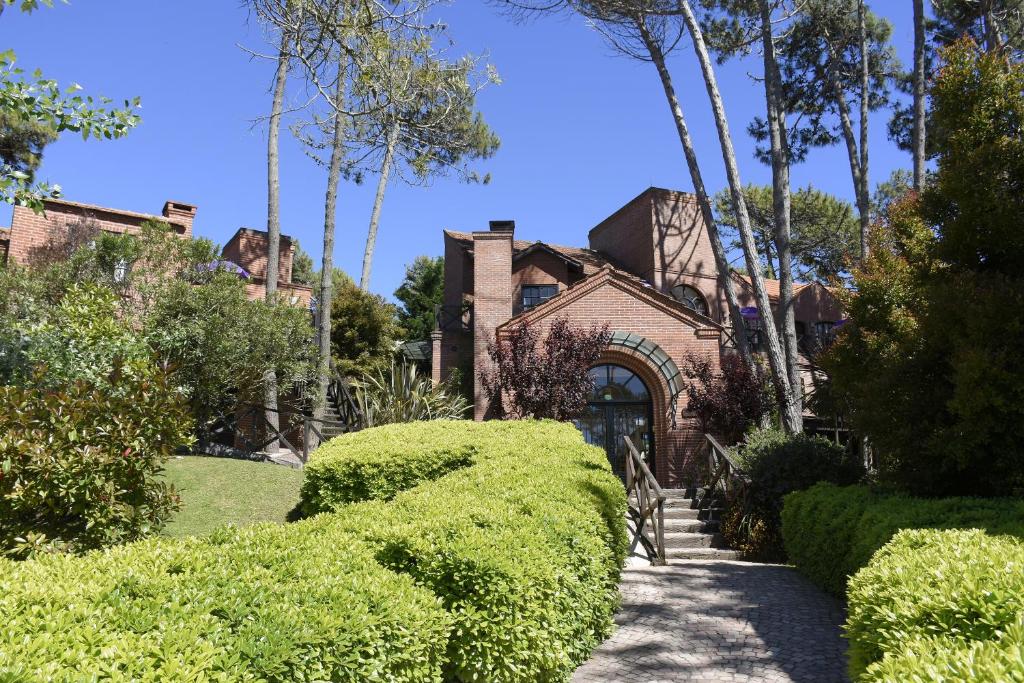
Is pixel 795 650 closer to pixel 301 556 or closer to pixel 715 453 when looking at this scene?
Result: pixel 301 556

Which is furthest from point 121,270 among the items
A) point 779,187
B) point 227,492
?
point 779,187

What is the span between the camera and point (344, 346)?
21359 mm

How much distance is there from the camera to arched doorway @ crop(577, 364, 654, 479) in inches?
665

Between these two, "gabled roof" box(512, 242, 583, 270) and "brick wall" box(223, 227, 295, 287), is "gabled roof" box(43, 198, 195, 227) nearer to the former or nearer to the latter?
"brick wall" box(223, 227, 295, 287)

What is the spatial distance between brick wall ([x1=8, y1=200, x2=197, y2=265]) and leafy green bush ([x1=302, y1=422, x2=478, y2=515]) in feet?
33.5

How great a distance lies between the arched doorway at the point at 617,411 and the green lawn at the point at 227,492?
7.78 meters

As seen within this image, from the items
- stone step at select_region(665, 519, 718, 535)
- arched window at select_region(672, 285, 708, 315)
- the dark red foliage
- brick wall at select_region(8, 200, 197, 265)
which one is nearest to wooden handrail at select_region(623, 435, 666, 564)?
stone step at select_region(665, 519, 718, 535)

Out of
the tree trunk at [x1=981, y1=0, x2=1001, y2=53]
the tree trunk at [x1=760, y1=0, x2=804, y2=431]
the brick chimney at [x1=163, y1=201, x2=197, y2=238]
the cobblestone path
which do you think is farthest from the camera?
the brick chimney at [x1=163, y1=201, x2=197, y2=238]

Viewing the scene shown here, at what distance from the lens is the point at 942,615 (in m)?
2.98

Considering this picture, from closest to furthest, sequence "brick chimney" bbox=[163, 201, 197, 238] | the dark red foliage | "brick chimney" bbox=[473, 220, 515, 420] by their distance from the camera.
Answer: the dark red foliage < "brick chimney" bbox=[473, 220, 515, 420] < "brick chimney" bbox=[163, 201, 197, 238]

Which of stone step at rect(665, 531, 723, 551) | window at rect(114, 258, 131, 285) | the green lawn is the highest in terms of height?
window at rect(114, 258, 131, 285)

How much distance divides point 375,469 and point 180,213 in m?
14.0

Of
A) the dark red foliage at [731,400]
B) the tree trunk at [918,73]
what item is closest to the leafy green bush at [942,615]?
the dark red foliage at [731,400]

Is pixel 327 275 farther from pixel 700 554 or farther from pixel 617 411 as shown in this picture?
pixel 700 554
